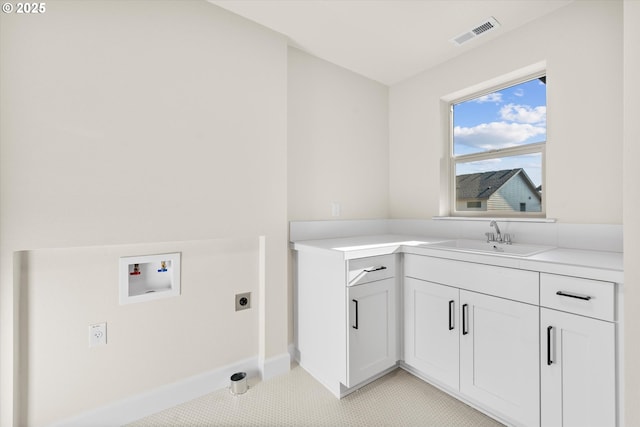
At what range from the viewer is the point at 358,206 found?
267 cm

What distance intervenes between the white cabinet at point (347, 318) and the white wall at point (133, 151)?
249 mm

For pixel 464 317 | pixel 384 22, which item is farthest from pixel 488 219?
pixel 384 22

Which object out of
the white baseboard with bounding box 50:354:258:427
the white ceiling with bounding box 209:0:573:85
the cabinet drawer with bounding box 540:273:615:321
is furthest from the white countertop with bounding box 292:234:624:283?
the white ceiling with bounding box 209:0:573:85

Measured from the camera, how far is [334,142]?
250 centimetres

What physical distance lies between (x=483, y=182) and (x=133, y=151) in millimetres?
2556

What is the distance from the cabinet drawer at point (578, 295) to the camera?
115 centimetres

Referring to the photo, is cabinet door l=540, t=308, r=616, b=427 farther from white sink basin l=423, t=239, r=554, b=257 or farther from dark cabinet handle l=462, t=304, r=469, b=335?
white sink basin l=423, t=239, r=554, b=257

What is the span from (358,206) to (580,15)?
1952mm

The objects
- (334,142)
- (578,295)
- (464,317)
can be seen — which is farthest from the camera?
(334,142)

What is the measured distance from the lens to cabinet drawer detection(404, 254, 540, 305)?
54.7 inches

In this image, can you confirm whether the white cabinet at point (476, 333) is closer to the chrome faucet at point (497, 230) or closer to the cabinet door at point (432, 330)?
the cabinet door at point (432, 330)

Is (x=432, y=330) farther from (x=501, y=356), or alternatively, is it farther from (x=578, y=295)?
(x=578, y=295)

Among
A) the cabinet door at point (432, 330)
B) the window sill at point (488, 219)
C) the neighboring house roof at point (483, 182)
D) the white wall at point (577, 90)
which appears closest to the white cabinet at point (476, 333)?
the cabinet door at point (432, 330)

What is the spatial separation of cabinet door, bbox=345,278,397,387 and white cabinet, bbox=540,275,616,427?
0.84 m
